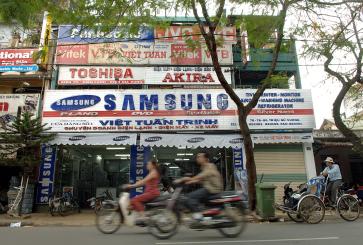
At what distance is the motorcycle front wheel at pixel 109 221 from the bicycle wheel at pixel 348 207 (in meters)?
6.11

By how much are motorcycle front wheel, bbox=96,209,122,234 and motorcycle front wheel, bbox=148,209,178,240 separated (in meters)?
1.26

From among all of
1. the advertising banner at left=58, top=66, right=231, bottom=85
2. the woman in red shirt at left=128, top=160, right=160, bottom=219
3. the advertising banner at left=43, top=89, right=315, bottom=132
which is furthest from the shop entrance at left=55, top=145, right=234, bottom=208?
the woman in red shirt at left=128, top=160, right=160, bottom=219

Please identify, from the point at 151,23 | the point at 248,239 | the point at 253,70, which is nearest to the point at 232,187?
the point at 253,70

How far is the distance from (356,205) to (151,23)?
25.6 feet

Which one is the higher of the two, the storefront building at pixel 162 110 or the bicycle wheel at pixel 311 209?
the storefront building at pixel 162 110

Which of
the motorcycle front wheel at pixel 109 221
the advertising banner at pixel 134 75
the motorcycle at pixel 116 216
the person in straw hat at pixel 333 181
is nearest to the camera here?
the motorcycle at pixel 116 216

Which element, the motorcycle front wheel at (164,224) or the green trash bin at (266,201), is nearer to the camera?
the motorcycle front wheel at (164,224)

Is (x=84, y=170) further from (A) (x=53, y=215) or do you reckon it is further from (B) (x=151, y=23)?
(B) (x=151, y=23)

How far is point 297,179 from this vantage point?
680 inches

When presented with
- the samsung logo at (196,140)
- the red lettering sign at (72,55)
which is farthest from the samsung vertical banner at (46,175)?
the samsung logo at (196,140)

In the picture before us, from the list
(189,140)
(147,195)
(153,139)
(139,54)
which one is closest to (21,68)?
(139,54)

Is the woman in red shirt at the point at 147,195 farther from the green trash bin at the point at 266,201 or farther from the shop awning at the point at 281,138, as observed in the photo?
the shop awning at the point at 281,138

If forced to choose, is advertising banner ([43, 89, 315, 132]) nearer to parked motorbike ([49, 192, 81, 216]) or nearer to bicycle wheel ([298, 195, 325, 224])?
parked motorbike ([49, 192, 81, 216])

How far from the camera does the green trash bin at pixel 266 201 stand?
12383mm
